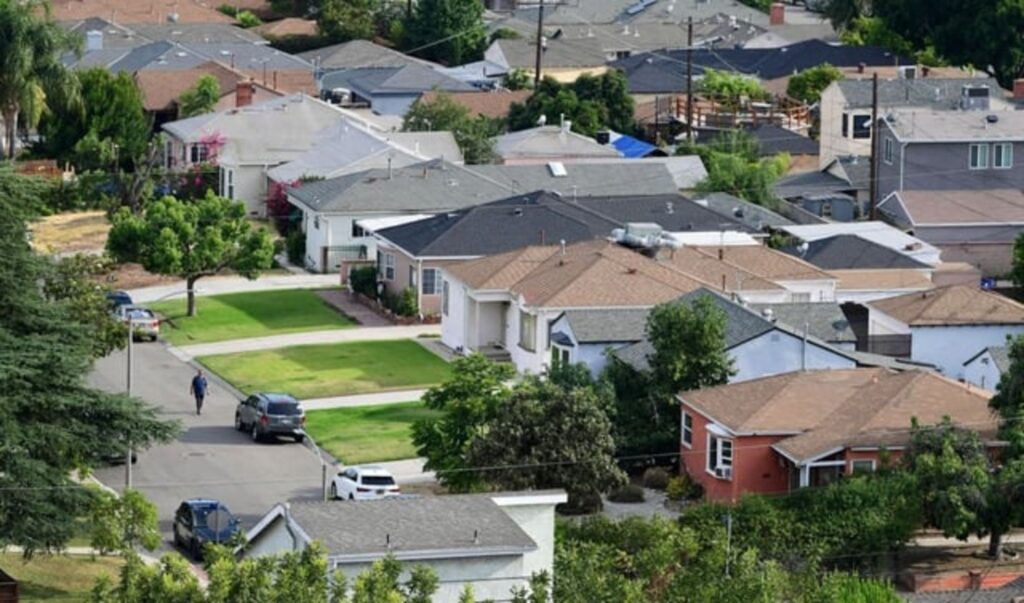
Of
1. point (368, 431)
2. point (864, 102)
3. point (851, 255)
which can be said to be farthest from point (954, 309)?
point (864, 102)

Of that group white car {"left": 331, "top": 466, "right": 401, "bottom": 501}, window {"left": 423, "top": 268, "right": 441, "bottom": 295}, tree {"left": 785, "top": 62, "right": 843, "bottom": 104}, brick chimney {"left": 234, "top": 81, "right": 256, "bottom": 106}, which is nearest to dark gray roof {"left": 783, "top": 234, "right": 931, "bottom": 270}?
window {"left": 423, "top": 268, "right": 441, "bottom": 295}

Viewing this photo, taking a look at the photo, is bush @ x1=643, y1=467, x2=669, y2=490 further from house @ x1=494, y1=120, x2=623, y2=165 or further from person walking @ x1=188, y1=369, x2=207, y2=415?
house @ x1=494, y1=120, x2=623, y2=165

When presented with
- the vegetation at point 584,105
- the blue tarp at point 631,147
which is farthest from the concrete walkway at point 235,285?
the vegetation at point 584,105

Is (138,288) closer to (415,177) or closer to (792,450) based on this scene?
(415,177)

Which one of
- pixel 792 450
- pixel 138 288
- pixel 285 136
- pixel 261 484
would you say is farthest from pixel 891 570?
pixel 285 136

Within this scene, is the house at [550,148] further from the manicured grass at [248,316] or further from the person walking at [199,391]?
the person walking at [199,391]

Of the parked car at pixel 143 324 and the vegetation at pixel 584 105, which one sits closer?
the parked car at pixel 143 324

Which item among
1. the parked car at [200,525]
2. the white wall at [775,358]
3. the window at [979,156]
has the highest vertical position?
the white wall at [775,358]
